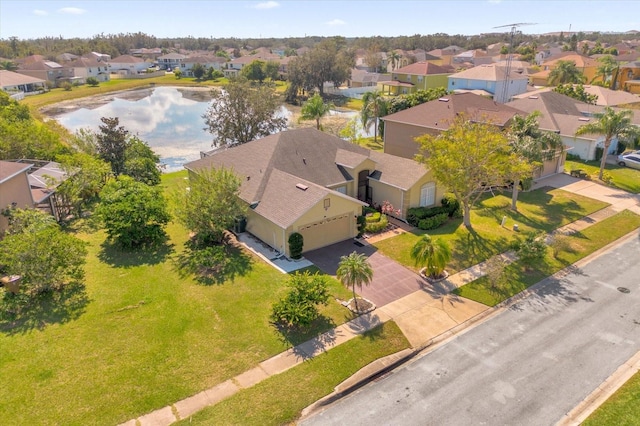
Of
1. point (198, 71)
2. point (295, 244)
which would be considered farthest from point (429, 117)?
point (198, 71)

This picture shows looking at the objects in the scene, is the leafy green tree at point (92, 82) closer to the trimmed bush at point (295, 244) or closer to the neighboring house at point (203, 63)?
the neighboring house at point (203, 63)

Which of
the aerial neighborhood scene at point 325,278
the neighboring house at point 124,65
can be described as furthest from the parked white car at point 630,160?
the neighboring house at point 124,65

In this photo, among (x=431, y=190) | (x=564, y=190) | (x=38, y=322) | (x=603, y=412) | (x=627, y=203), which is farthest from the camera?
(x=564, y=190)

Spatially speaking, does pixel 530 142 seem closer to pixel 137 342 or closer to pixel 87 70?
pixel 137 342

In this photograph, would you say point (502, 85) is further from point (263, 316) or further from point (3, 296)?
point (3, 296)

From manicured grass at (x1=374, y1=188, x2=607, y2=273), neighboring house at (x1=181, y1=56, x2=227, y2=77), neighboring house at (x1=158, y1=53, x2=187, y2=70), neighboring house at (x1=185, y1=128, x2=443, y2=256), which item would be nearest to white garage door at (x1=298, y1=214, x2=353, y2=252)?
neighboring house at (x1=185, y1=128, x2=443, y2=256)

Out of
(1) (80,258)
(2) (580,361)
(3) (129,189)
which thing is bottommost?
(2) (580,361)

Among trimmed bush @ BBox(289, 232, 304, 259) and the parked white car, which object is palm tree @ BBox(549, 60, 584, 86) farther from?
trimmed bush @ BBox(289, 232, 304, 259)

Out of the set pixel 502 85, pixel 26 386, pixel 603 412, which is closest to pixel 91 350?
pixel 26 386
